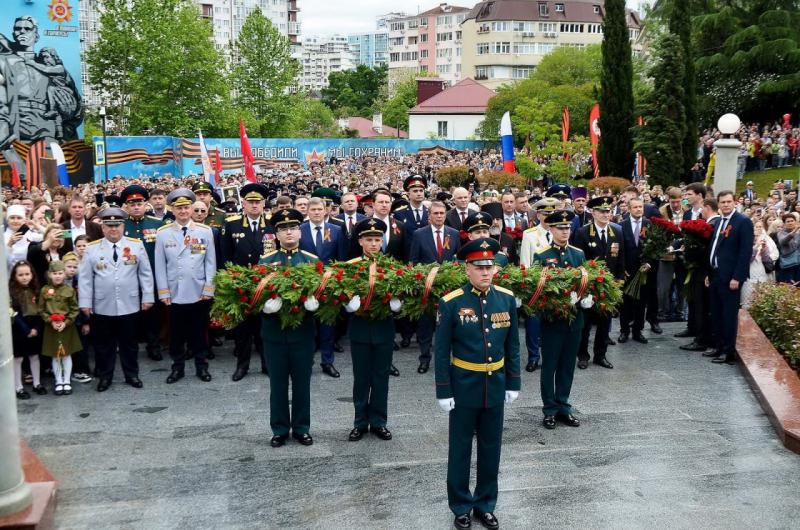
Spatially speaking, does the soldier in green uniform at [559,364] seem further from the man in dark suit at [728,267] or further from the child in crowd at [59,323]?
the child in crowd at [59,323]

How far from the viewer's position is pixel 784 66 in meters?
36.9

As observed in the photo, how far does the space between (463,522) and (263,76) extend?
216 ft

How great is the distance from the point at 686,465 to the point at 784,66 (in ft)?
113

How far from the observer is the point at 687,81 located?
29.0 metres

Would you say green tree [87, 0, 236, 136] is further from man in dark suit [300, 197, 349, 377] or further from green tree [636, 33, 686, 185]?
man in dark suit [300, 197, 349, 377]

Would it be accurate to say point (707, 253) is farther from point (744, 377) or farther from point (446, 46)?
point (446, 46)

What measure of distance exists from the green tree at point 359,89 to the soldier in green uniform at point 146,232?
117106 millimetres

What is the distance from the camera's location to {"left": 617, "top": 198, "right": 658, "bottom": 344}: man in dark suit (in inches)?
463

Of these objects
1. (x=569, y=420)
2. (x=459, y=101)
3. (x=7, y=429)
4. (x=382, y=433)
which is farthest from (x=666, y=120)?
(x=459, y=101)

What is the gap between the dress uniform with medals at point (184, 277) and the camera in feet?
32.5

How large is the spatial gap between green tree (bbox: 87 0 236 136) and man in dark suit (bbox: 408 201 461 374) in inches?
1876

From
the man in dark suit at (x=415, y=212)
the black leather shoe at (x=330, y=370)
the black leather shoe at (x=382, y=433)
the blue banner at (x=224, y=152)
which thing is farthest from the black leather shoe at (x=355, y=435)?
the blue banner at (x=224, y=152)

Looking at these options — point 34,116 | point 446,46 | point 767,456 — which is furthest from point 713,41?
point 446,46

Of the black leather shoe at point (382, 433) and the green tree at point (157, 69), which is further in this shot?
the green tree at point (157, 69)
